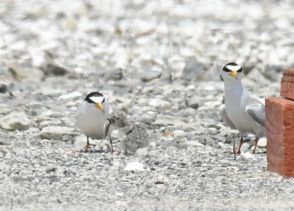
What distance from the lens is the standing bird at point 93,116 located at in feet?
39.2

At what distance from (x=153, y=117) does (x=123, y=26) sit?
6010mm

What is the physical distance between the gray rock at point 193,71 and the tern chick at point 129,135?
581cm

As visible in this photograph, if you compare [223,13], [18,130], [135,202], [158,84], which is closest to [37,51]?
[158,84]

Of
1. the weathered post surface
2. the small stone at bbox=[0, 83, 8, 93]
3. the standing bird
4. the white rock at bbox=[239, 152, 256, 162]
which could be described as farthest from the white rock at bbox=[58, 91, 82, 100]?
the weathered post surface

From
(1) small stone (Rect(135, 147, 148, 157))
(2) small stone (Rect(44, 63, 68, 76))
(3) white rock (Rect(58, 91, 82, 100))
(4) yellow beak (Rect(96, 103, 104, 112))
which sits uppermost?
(2) small stone (Rect(44, 63, 68, 76))

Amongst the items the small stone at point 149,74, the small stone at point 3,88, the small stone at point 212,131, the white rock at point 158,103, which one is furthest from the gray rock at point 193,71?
the small stone at point 212,131

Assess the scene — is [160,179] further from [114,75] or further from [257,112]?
[114,75]

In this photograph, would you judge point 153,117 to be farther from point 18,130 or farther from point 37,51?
point 37,51

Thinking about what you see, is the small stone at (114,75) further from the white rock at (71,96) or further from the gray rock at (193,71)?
the white rock at (71,96)

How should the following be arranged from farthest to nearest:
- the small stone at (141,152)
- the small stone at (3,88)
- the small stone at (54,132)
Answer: the small stone at (3,88)
the small stone at (54,132)
the small stone at (141,152)

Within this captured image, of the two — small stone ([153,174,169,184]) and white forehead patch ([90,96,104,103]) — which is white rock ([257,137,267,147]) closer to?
white forehead patch ([90,96,104,103])

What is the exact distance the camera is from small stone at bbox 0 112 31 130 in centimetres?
1284

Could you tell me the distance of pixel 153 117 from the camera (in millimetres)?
14148

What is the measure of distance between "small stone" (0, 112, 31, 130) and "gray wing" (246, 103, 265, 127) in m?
2.82
